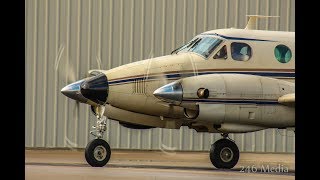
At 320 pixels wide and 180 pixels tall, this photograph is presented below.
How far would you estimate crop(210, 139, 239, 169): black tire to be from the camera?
66.5 ft

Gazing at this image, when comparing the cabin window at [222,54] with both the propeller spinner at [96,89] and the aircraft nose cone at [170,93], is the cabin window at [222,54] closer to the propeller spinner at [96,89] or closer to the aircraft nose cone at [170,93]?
the aircraft nose cone at [170,93]

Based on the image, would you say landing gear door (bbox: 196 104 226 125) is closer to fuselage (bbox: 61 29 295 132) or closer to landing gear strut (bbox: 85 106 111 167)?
fuselage (bbox: 61 29 295 132)

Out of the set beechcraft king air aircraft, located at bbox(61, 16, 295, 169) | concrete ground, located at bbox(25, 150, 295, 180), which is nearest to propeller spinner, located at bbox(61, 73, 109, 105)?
beechcraft king air aircraft, located at bbox(61, 16, 295, 169)

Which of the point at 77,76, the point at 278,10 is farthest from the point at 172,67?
the point at 77,76

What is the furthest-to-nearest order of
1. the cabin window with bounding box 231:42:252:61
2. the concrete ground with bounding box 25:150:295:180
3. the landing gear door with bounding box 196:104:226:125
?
the cabin window with bounding box 231:42:252:61, the landing gear door with bounding box 196:104:226:125, the concrete ground with bounding box 25:150:295:180

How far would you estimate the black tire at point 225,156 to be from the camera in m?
20.3

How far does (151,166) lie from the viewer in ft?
71.0

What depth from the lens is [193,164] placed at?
23016 mm

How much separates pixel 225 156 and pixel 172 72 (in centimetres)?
259

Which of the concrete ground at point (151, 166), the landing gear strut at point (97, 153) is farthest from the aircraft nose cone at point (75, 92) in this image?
the concrete ground at point (151, 166)

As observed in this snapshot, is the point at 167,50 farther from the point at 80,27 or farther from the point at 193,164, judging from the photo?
the point at 193,164

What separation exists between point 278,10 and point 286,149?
487 centimetres
